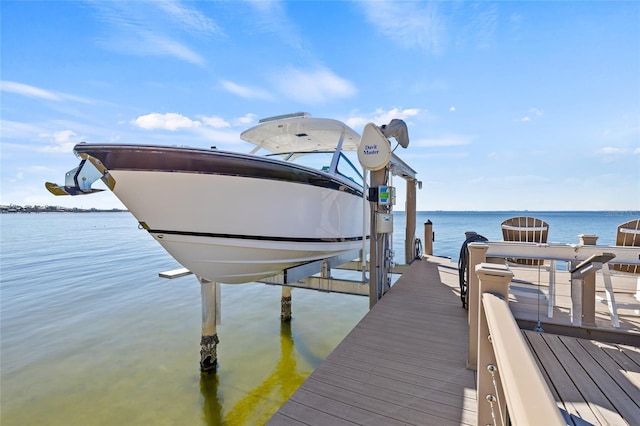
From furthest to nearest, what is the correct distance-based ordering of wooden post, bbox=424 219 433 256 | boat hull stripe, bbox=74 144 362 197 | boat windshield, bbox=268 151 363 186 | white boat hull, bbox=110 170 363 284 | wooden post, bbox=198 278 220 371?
wooden post, bbox=424 219 433 256 → wooden post, bbox=198 278 220 371 → boat windshield, bbox=268 151 363 186 → white boat hull, bbox=110 170 363 284 → boat hull stripe, bbox=74 144 362 197

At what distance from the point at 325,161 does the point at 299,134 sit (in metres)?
0.64

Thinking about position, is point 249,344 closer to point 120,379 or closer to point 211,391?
point 211,391

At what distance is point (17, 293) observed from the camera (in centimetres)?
924

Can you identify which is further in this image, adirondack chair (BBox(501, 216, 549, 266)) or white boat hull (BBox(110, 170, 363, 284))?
adirondack chair (BBox(501, 216, 549, 266))

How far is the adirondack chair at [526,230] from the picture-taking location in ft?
13.9

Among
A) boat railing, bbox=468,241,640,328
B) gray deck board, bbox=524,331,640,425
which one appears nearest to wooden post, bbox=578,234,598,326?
boat railing, bbox=468,241,640,328

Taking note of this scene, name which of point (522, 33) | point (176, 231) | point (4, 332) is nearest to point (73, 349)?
point (4, 332)

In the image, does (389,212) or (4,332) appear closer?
(389,212)

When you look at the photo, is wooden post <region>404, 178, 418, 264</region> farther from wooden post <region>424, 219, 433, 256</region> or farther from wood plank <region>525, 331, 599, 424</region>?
wood plank <region>525, 331, 599, 424</region>

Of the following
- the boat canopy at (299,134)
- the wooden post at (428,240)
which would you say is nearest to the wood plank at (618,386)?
the boat canopy at (299,134)

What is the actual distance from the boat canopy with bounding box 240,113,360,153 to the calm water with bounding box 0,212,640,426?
393cm

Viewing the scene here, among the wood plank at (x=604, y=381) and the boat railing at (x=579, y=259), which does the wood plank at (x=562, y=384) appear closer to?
the wood plank at (x=604, y=381)

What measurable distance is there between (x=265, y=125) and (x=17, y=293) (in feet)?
34.6

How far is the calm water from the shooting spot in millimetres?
4184
